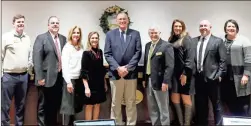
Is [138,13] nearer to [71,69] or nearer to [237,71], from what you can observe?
[71,69]

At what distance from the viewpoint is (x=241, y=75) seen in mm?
4098

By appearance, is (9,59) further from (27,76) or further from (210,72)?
(210,72)

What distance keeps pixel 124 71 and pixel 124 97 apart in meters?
0.36

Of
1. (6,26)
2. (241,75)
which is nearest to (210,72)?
(241,75)

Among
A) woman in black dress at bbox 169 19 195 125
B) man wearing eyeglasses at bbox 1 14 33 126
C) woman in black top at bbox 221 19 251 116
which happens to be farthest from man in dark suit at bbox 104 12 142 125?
woman in black top at bbox 221 19 251 116

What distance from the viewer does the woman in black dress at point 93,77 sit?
3.94 m

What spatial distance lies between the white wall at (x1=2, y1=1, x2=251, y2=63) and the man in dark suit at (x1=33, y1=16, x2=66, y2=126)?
569 millimetres

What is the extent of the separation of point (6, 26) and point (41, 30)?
1.61ft

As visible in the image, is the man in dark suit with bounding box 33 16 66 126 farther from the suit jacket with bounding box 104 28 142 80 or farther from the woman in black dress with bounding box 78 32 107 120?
the suit jacket with bounding box 104 28 142 80

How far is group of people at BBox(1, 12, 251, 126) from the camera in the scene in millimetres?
3943

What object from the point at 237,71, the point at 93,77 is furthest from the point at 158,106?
the point at 237,71

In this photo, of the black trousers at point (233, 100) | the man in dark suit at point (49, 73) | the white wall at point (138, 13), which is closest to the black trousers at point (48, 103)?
the man in dark suit at point (49, 73)

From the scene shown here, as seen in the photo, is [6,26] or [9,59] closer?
[9,59]

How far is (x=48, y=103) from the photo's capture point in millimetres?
4004
